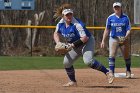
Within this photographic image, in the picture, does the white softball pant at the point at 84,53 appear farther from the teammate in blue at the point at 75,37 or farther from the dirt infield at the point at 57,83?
the dirt infield at the point at 57,83

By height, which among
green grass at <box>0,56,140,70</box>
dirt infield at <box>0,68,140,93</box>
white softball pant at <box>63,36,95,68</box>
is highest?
white softball pant at <box>63,36,95,68</box>

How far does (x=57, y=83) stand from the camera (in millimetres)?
12180

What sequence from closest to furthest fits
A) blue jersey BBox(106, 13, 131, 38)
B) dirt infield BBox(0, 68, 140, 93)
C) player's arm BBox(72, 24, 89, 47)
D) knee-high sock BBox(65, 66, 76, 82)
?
dirt infield BBox(0, 68, 140, 93)
player's arm BBox(72, 24, 89, 47)
knee-high sock BBox(65, 66, 76, 82)
blue jersey BBox(106, 13, 131, 38)

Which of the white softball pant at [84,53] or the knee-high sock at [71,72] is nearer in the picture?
the white softball pant at [84,53]

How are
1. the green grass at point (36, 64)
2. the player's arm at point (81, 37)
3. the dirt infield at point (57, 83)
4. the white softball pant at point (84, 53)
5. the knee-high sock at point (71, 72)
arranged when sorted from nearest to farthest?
the dirt infield at point (57, 83), the player's arm at point (81, 37), the white softball pant at point (84, 53), the knee-high sock at point (71, 72), the green grass at point (36, 64)

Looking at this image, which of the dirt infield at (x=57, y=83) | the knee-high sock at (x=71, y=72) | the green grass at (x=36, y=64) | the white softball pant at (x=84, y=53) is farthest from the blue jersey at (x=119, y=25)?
the green grass at (x=36, y=64)

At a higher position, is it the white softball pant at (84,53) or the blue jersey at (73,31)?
the blue jersey at (73,31)

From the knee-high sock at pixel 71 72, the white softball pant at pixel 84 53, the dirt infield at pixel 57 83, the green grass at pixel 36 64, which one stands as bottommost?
the green grass at pixel 36 64

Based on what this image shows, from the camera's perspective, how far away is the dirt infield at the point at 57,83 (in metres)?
10.5

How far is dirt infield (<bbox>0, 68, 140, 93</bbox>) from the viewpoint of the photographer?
10.5 meters

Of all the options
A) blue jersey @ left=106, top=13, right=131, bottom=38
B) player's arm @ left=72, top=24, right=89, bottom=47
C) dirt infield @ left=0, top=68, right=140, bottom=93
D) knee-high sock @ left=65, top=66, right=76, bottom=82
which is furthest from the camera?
blue jersey @ left=106, top=13, right=131, bottom=38

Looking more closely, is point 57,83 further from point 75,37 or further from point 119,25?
point 119,25

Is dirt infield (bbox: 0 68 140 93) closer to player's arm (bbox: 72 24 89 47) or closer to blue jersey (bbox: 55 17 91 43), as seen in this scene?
player's arm (bbox: 72 24 89 47)

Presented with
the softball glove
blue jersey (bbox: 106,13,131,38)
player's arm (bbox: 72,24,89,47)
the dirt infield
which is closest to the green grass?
the dirt infield
